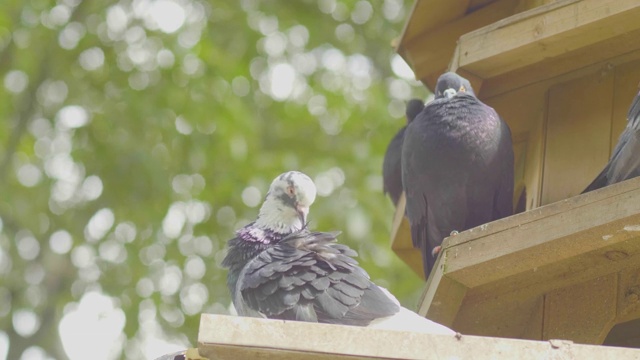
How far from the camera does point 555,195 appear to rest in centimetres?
473

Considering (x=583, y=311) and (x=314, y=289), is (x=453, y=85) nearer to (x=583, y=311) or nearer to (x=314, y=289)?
(x=583, y=311)

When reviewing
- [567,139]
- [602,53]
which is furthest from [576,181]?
[602,53]

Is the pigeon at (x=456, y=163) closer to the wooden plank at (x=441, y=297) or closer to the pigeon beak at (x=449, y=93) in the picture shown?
the pigeon beak at (x=449, y=93)

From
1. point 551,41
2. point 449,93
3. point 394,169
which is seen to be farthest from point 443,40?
point 551,41

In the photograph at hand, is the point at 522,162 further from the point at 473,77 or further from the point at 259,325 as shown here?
the point at 259,325

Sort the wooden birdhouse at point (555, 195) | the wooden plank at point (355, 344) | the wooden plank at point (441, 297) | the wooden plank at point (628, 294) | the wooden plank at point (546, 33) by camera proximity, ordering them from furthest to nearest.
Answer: the wooden plank at point (546, 33) → the wooden plank at point (628, 294) → the wooden plank at point (441, 297) → the wooden birdhouse at point (555, 195) → the wooden plank at point (355, 344)

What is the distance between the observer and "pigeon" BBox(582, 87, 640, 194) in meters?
3.95

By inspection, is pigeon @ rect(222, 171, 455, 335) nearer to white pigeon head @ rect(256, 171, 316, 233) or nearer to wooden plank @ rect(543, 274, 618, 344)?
white pigeon head @ rect(256, 171, 316, 233)

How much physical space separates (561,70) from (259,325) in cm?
221

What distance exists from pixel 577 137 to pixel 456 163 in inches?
19.5

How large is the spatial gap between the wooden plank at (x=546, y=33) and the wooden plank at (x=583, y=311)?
86 centimetres

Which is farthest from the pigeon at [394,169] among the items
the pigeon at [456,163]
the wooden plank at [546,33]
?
the wooden plank at [546,33]

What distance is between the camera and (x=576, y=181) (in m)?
4.69

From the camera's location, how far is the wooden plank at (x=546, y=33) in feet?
13.9
